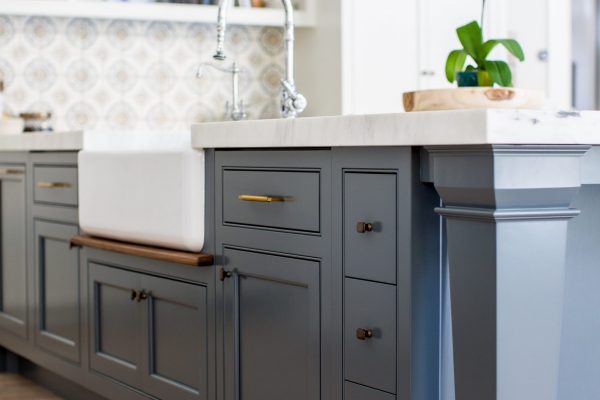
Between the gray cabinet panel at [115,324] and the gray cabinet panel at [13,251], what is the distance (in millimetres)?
630

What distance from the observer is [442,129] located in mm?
1483

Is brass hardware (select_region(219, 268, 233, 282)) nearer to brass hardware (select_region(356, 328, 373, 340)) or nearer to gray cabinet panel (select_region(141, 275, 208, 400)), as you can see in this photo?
gray cabinet panel (select_region(141, 275, 208, 400))

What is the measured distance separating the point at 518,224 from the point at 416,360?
0.31 m

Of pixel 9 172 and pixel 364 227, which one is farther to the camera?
pixel 9 172

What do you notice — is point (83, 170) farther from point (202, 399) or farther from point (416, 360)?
point (416, 360)

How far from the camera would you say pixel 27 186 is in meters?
3.28

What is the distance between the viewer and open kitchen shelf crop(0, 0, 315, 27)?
388cm

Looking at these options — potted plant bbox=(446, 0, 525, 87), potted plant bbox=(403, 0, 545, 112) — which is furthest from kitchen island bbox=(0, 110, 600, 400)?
potted plant bbox=(446, 0, 525, 87)

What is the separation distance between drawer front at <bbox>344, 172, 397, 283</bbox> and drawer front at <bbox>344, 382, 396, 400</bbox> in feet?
0.64

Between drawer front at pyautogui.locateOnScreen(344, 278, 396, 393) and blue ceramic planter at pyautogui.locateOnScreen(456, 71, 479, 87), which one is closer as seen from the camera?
drawer front at pyautogui.locateOnScreen(344, 278, 396, 393)

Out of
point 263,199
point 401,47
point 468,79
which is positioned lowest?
point 263,199

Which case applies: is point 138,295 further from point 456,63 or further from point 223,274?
point 456,63

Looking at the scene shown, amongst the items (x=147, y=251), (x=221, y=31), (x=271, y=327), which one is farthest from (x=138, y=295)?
(x=221, y=31)

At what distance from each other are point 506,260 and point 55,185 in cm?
190
